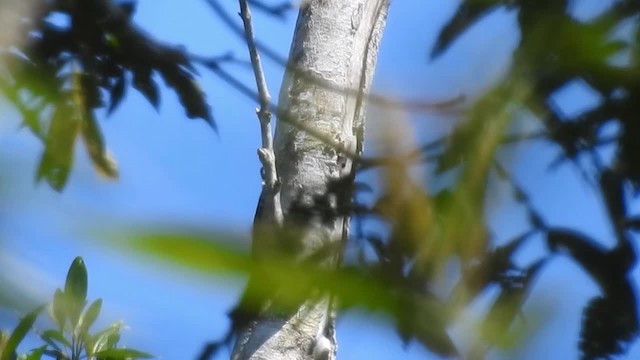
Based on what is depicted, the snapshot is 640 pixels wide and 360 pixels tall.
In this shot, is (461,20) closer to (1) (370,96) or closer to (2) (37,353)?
(1) (370,96)

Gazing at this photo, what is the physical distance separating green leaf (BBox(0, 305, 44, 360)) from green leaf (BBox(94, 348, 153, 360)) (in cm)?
5

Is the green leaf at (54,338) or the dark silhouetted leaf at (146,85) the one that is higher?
the dark silhouetted leaf at (146,85)

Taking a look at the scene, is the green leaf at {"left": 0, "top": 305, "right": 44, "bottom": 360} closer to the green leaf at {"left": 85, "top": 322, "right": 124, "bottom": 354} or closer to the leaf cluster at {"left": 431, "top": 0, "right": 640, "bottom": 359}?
the green leaf at {"left": 85, "top": 322, "right": 124, "bottom": 354}

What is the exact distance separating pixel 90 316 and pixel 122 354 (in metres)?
0.03

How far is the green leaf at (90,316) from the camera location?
0.50 metres

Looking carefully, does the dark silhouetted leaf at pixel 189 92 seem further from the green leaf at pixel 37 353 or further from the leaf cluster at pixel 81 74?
the green leaf at pixel 37 353

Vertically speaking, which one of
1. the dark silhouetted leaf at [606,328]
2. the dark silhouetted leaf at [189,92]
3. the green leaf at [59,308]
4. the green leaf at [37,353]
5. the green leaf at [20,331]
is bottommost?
the dark silhouetted leaf at [606,328]

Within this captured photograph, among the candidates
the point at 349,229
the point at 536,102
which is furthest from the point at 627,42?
the point at 349,229

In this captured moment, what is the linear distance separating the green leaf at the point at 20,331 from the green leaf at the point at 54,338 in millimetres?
14

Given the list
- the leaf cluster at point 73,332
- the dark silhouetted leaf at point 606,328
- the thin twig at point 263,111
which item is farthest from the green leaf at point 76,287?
the dark silhouetted leaf at point 606,328

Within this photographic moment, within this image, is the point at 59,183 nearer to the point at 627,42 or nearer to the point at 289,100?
the point at 289,100

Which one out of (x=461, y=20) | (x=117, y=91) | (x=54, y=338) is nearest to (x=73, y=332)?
(x=54, y=338)

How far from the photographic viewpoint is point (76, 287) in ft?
1.60

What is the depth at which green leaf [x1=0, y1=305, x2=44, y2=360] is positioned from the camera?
19.5 inches
